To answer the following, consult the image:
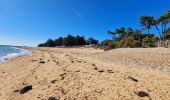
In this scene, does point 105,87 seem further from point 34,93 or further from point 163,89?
point 34,93

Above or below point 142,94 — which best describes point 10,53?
below

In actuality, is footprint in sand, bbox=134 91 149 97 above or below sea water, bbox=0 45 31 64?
above

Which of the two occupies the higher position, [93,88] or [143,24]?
[143,24]

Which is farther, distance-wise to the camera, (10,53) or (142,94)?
(10,53)

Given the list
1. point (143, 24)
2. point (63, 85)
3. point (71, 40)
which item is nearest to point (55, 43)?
point (71, 40)

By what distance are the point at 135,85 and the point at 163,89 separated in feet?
3.67

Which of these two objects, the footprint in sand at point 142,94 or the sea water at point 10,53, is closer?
the footprint in sand at point 142,94

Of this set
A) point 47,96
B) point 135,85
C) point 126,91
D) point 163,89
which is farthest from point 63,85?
point 163,89

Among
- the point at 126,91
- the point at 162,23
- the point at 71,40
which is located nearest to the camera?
the point at 126,91

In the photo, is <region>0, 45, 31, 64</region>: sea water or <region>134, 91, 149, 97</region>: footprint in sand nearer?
<region>134, 91, 149, 97</region>: footprint in sand

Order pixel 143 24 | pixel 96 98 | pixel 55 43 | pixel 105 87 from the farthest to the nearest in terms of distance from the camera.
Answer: pixel 55 43, pixel 143 24, pixel 105 87, pixel 96 98

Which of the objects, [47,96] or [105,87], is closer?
[47,96]

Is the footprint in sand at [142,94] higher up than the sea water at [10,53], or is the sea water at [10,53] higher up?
the footprint in sand at [142,94]

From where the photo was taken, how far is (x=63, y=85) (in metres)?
7.06
